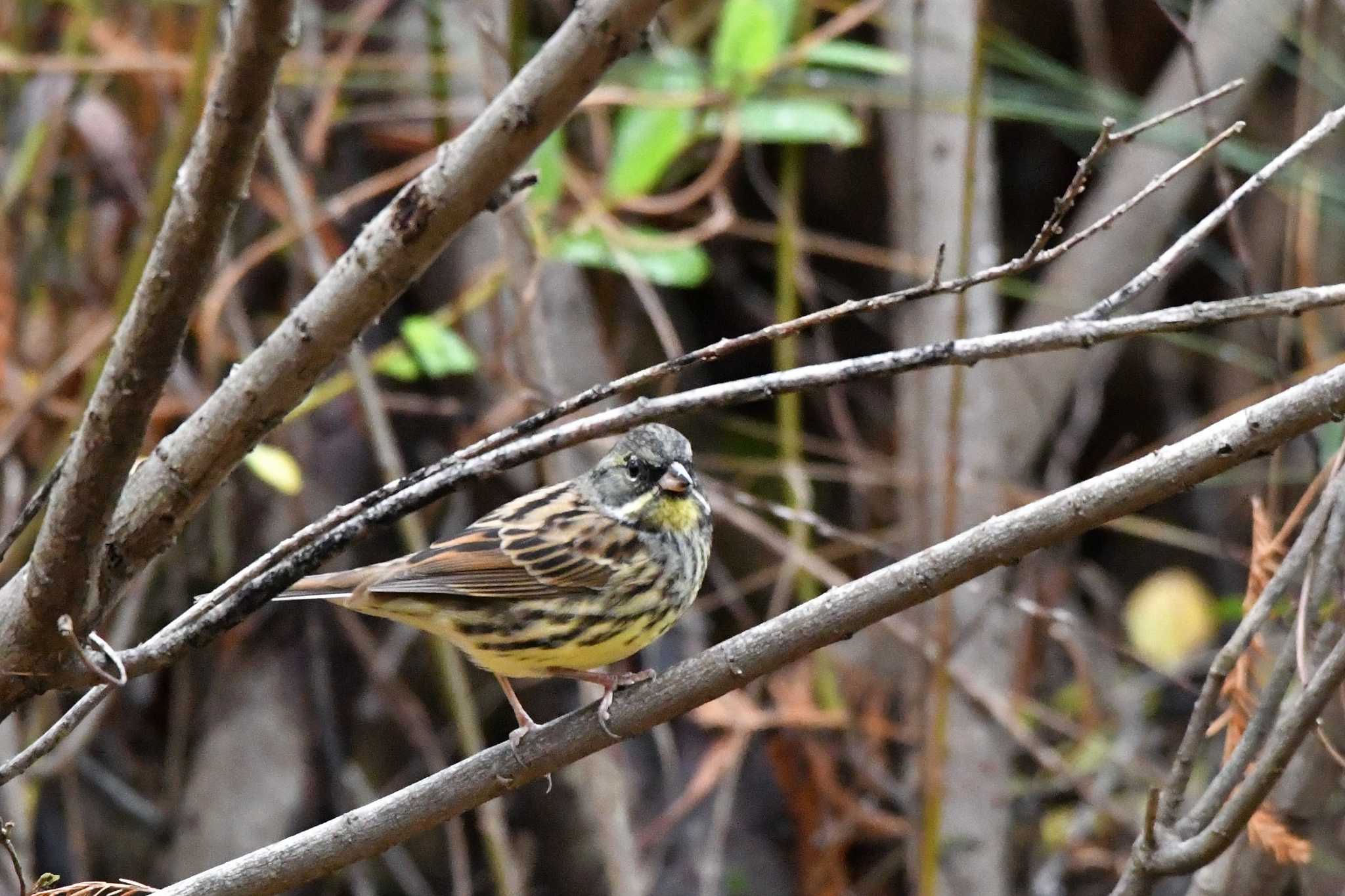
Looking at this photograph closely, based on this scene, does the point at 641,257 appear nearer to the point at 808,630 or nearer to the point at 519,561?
the point at 519,561

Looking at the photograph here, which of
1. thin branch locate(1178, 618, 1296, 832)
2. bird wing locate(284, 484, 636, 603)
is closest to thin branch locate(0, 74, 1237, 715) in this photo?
thin branch locate(1178, 618, 1296, 832)

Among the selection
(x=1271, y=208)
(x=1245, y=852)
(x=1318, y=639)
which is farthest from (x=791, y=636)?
(x=1271, y=208)

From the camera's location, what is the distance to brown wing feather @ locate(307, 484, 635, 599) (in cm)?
305

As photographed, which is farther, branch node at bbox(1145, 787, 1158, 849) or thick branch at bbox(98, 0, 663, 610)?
branch node at bbox(1145, 787, 1158, 849)

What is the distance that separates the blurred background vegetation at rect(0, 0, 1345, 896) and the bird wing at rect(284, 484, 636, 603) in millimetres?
806

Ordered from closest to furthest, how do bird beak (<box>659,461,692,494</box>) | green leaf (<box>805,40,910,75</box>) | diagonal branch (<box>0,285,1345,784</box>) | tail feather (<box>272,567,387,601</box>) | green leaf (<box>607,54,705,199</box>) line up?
diagonal branch (<box>0,285,1345,784</box>)
tail feather (<box>272,567,387,601</box>)
bird beak (<box>659,461,692,494</box>)
green leaf (<box>805,40,910,75</box>)
green leaf (<box>607,54,705,199</box>)

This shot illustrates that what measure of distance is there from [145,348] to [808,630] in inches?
36.0

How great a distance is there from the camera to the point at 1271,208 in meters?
5.59

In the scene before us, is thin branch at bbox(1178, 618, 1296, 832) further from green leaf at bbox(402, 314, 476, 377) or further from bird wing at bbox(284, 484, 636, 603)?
green leaf at bbox(402, 314, 476, 377)

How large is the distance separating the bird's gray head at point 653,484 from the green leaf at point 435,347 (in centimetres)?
58

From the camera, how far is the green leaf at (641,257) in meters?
4.09

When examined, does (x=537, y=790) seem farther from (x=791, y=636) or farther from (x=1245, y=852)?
(x=791, y=636)

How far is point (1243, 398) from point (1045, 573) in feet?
2.88

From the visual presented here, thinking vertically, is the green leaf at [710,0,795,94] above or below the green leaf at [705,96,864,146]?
above
